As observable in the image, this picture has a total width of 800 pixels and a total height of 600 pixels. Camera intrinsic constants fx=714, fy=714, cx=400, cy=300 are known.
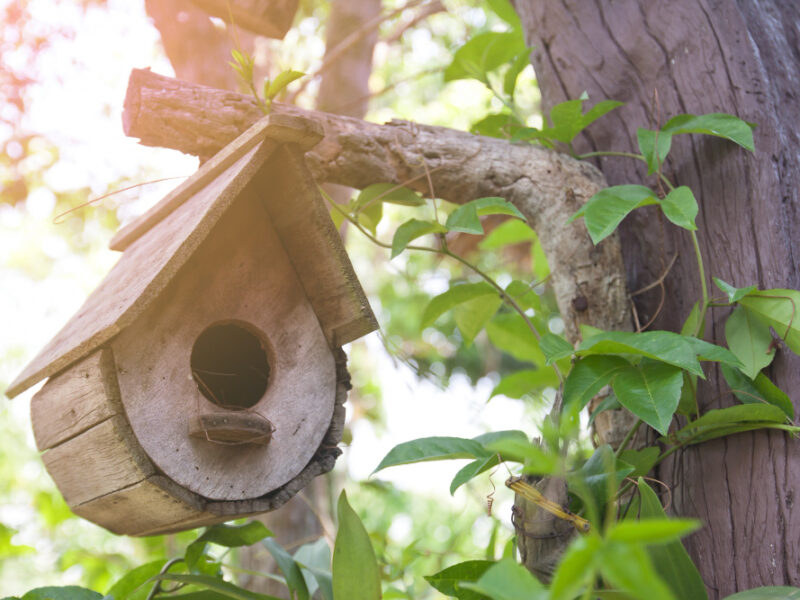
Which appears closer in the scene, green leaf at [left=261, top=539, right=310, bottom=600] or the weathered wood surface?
green leaf at [left=261, top=539, right=310, bottom=600]

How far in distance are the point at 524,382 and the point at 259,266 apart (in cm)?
65

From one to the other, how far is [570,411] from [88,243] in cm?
382

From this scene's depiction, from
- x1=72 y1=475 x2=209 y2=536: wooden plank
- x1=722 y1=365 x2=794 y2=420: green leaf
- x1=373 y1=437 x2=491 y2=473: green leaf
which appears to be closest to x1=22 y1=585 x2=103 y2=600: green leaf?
x1=72 y1=475 x2=209 y2=536: wooden plank

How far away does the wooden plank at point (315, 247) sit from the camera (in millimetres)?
1097

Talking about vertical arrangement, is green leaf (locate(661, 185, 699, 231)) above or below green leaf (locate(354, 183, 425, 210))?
below

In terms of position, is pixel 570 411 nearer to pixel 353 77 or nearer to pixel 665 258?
pixel 665 258

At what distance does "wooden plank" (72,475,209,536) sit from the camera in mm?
977

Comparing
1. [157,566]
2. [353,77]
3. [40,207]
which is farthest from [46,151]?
[157,566]

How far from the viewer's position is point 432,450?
1.01 m

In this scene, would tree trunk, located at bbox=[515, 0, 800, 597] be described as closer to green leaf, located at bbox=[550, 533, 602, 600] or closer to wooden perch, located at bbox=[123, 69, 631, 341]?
wooden perch, located at bbox=[123, 69, 631, 341]

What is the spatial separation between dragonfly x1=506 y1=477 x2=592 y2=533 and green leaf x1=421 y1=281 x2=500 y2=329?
17.4 inches

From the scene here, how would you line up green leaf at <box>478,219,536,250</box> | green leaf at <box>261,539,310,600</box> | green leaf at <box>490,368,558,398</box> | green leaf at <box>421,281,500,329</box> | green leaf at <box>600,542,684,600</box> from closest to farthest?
green leaf at <box>600,542,684,600</box>
green leaf at <box>261,539,310,600</box>
green leaf at <box>421,281,500,329</box>
green leaf at <box>490,368,558,398</box>
green leaf at <box>478,219,536,250</box>

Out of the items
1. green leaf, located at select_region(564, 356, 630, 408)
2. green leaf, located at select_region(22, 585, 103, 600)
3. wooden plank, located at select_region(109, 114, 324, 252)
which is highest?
wooden plank, located at select_region(109, 114, 324, 252)

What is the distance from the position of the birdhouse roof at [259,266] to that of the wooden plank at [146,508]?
0.67ft
